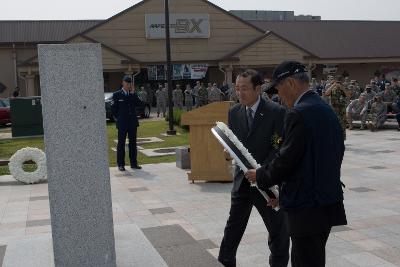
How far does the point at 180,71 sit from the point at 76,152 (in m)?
31.5

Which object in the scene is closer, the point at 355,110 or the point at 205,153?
the point at 205,153

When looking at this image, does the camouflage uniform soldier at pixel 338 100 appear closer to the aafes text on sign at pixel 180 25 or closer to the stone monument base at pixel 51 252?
the stone monument base at pixel 51 252

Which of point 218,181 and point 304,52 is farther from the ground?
point 304,52

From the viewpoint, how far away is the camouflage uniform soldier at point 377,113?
53.8 feet

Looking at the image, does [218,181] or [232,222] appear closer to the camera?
[232,222]

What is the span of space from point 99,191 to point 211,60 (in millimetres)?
31258

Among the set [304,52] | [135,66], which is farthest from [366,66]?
[135,66]

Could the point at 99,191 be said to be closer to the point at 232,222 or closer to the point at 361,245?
the point at 232,222

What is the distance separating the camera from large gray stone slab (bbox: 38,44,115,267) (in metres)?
3.71

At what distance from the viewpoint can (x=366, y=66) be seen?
4072 cm

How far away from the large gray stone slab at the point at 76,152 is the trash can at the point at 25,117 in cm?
1575

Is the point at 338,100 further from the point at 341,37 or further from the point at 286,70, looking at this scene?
the point at 341,37

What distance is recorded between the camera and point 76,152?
3783 mm

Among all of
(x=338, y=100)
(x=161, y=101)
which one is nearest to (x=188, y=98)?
(x=161, y=101)
